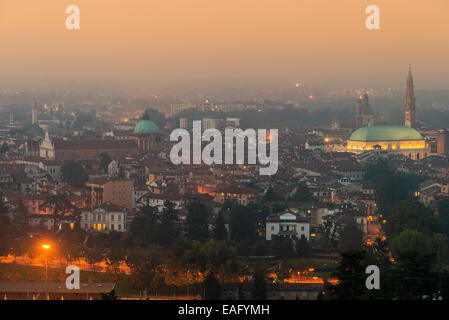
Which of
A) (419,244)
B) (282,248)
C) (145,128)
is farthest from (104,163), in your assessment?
(419,244)

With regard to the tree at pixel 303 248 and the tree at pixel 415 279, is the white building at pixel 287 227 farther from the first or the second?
the tree at pixel 415 279

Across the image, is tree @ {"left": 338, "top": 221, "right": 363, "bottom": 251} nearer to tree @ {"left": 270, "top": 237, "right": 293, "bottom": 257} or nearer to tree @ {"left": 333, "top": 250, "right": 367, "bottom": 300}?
tree @ {"left": 270, "top": 237, "right": 293, "bottom": 257}

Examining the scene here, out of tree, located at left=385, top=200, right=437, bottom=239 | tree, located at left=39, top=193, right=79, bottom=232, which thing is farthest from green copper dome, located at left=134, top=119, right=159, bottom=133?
tree, located at left=385, top=200, right=437, bottom=239

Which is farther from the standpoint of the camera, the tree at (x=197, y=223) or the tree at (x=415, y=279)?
the tree at (x=197, y=223)

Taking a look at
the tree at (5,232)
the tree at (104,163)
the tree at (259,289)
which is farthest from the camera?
the tree at (104,163)

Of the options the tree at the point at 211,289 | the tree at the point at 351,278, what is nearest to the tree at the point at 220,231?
the tree at the point at 211,289

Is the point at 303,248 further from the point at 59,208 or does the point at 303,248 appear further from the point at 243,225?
the point at 59,208
